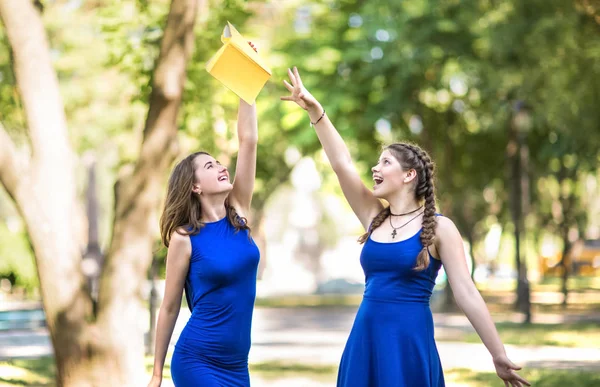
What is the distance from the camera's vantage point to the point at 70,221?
1073cm

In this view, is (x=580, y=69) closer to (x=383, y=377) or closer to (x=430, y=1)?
(x=430, y=1)

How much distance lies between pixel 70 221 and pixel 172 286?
5.54 m

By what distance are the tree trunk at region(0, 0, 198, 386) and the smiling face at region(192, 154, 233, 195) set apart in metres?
5.40

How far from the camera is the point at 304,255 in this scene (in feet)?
218

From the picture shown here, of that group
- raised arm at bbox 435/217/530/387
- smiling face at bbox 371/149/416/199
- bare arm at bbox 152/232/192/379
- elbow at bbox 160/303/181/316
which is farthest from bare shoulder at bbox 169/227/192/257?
raised arm at bbox 435/217/530/387

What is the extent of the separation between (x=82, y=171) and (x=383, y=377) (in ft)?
169

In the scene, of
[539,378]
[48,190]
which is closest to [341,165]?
[48,190]

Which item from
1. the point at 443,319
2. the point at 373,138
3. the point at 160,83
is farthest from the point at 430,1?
the point at 160,83

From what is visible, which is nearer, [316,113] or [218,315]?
[218,315]

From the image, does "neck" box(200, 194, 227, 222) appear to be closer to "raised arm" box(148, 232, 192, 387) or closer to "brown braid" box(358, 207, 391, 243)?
"raised arm" box(148, 232, 192, 387)

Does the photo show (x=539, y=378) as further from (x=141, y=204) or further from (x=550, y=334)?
(x=550, y=334)

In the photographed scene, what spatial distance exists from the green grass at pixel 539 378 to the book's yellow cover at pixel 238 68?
853 cm

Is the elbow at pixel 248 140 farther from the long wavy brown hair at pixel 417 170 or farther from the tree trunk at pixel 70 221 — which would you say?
the tree trunk at pixel 70 221

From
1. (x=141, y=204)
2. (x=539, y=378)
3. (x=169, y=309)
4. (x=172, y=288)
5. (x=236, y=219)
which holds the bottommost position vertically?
(x=539, y=378)
